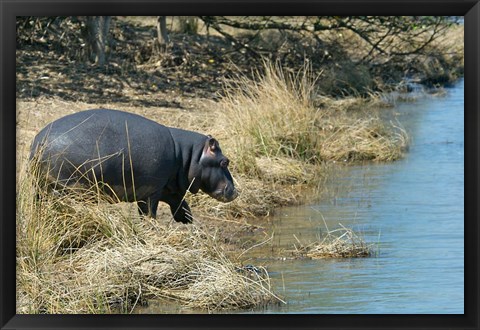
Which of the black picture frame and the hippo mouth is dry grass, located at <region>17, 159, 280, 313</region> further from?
the black picture frame

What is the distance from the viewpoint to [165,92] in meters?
13.8

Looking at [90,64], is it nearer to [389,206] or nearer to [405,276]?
[389,206]

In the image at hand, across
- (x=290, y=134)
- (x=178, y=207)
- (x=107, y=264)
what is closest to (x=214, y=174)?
(x=178, y=207)

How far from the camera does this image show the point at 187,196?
30.1ft

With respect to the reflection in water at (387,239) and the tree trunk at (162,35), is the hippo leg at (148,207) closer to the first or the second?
the reflection in water at (387,239)

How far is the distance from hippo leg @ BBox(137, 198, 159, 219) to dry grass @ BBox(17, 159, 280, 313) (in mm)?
704

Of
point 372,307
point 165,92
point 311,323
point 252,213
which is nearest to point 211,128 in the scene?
point 252,213

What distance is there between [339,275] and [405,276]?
1.65 ft

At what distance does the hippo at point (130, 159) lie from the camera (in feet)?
23.2

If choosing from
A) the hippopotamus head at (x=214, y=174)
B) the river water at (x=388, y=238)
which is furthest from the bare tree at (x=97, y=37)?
the hippopotamus head at (x=214, y=174)

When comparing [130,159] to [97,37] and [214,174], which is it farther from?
[97,37]

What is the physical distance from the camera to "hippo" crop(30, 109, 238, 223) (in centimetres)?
708

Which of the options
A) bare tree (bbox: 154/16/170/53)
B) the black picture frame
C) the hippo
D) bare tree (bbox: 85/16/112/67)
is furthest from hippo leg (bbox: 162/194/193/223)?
bare tree (bbox: 154/16/170/53)

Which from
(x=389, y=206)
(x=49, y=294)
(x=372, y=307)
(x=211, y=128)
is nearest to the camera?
(x=49, y=294)
